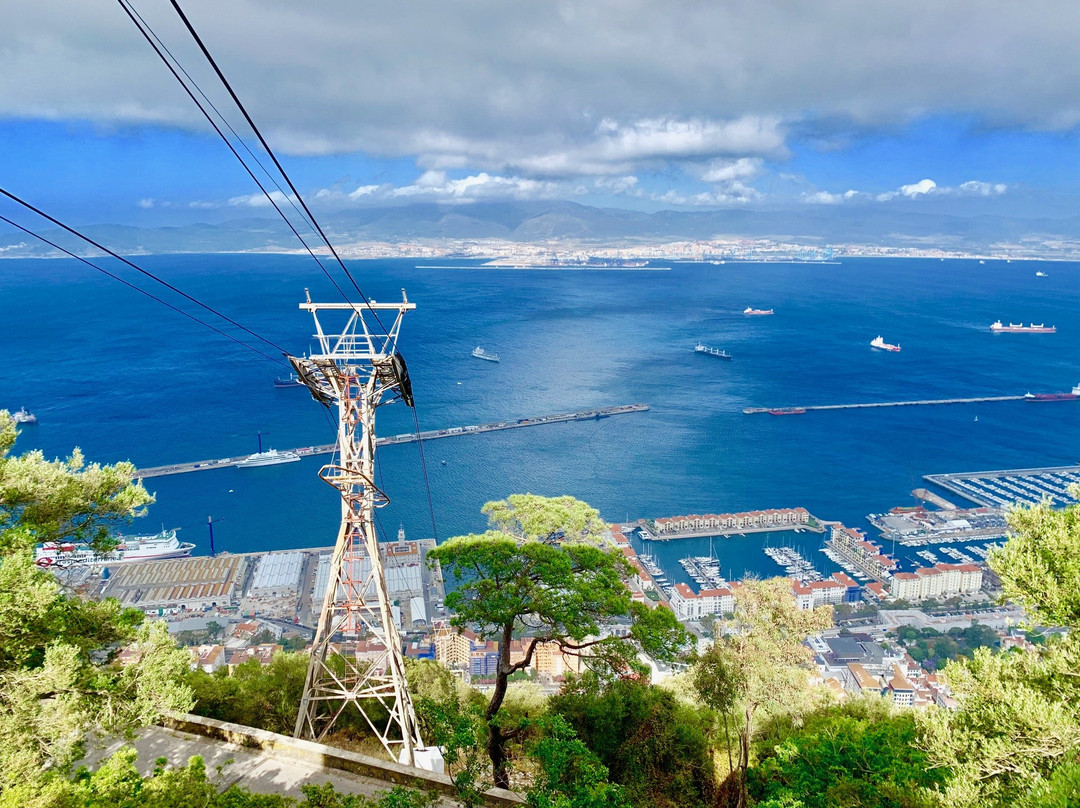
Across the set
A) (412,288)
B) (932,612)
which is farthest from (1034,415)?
(412,288)

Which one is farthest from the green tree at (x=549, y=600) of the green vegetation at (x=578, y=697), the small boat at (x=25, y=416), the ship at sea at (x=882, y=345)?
the ship at sea at (x=882, y=345)

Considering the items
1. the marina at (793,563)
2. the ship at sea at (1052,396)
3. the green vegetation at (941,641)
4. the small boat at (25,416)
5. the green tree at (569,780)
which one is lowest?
the green vegetation at (941,641)

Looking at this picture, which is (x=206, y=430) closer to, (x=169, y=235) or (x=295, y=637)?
(x=295, y=637)

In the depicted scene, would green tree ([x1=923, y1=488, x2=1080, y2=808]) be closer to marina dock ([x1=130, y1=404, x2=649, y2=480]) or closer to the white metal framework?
the white metal framework

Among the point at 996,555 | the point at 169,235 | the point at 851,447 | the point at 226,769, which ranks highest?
the point at 169,235

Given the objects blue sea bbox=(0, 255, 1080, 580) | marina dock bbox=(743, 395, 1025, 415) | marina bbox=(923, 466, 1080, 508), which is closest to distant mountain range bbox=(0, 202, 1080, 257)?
blue sea bbox=(0, 255, 1080, 580)

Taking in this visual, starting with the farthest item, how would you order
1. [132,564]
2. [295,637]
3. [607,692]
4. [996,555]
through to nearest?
[132,564], [295,637], [607,692], [996,555]

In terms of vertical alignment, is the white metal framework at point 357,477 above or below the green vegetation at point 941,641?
above

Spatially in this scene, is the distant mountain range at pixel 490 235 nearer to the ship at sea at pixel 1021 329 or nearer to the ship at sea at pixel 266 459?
the ship at sea at pixel 266 459
